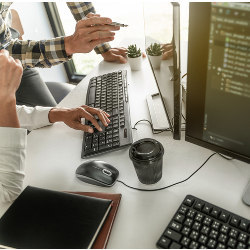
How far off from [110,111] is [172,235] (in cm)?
53

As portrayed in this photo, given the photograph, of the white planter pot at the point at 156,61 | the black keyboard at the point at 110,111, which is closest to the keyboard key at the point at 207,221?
the black keyboard at the point at 110,111

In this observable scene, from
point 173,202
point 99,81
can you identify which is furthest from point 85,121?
point 173,202

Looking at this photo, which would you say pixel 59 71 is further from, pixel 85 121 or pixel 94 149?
pixel 94 149

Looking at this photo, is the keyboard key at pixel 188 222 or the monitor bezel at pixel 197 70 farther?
the keyboard key at pixel 188 222

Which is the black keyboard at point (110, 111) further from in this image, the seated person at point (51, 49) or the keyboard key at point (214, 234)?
the keyboard key at point (214, 234)

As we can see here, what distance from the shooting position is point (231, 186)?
750 millimetres

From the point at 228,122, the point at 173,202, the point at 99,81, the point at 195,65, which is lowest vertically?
the point at 173,202

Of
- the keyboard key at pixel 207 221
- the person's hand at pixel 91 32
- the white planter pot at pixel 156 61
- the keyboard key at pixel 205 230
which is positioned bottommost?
the keyboard key at pixel 205 230

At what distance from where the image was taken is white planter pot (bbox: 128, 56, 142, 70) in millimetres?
1310

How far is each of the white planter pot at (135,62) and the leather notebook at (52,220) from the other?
75 cm

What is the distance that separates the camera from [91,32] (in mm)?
1164

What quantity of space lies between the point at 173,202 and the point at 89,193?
227 millimetres

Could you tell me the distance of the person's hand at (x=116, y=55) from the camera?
1.43 meters

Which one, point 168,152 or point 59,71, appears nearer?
point 168,152
